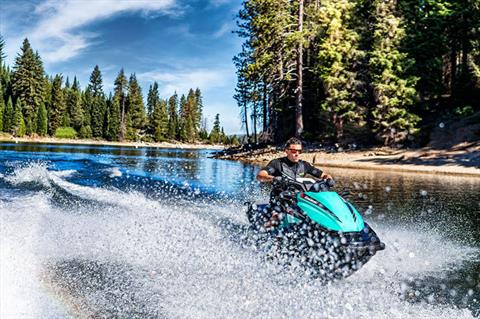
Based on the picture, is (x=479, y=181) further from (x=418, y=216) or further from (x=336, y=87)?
(x=336, y=87)

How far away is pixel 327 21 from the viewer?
34.0m

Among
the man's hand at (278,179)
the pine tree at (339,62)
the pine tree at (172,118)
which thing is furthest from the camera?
the pine tree at (172,118)

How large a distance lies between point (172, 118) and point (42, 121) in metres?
44.3

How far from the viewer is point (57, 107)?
96.8m

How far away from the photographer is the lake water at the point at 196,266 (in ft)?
15.1

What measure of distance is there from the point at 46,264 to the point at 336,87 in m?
29.5

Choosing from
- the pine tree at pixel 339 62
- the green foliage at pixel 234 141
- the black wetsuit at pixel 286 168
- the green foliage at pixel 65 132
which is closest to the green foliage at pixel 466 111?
the pine tree at pixel 339 62

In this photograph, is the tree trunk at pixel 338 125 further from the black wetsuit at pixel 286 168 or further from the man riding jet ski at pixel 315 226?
the man riding jet ski at pixel 315 226

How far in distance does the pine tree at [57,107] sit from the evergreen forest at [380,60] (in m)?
71.8

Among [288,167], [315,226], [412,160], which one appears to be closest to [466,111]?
[412,160]

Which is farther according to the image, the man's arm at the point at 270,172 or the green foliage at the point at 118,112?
the green foliage at the point at 118,112

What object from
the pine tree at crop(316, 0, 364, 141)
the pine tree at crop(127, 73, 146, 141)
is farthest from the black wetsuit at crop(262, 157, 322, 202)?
the pine tree at crop(127, 73, 146, 141)

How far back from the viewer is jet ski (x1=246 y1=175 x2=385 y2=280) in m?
5.36

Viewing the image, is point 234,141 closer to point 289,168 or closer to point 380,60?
point 380,60
